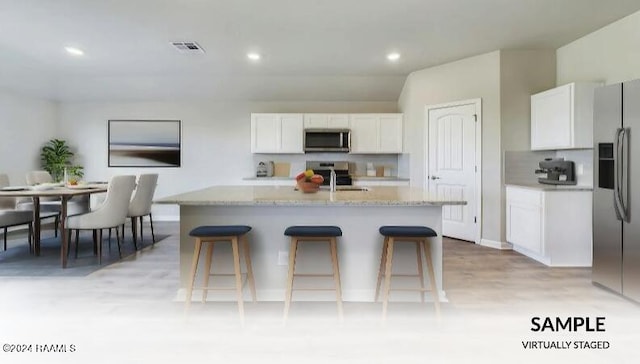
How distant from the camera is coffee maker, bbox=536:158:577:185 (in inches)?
170

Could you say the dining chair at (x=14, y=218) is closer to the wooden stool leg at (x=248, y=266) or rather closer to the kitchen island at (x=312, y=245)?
the kitchen island at (x=312, y=245)

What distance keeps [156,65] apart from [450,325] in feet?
17.2

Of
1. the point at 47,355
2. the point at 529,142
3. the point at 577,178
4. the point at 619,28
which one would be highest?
the point at 619,28

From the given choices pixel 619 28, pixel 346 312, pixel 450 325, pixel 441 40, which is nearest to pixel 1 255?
pixel 346 312

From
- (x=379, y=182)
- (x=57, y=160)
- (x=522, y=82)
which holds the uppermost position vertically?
(x=522, y=82)

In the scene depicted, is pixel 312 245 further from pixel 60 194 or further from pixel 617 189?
pixel 60 194

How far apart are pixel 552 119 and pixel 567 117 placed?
25 cm

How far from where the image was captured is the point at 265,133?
6.55 metres

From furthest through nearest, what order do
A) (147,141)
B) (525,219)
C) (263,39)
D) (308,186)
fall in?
(147,141), (263,39), (525,219), (308,186)

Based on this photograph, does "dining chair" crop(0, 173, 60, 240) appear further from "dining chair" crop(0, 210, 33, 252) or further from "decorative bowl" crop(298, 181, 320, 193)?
"decorative bowl" crop(298, 181, 320, 193)

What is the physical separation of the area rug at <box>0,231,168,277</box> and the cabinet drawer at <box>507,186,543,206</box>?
4641 mm

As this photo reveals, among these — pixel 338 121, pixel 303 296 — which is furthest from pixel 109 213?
pixel 338 121

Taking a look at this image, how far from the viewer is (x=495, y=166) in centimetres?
493

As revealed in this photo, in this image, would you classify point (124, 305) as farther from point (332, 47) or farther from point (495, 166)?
point (495, 166)
